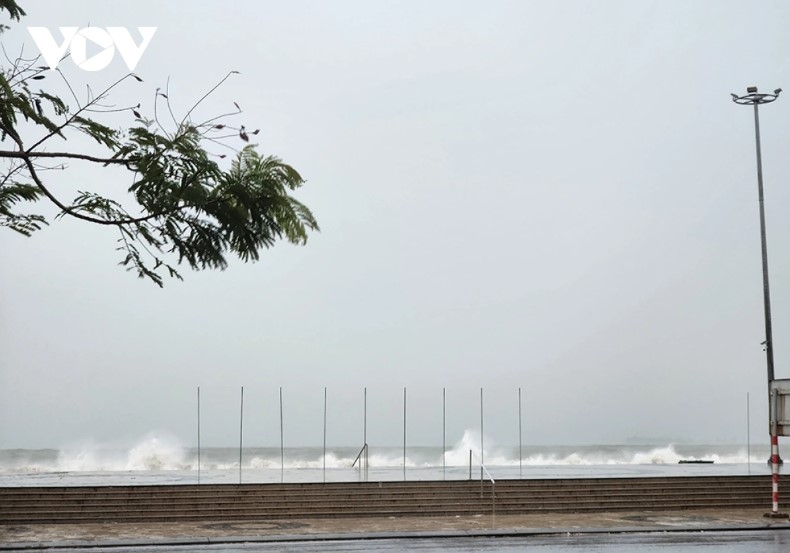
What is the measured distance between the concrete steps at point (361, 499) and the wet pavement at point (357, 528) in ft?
2.28

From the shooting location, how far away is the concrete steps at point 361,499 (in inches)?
899

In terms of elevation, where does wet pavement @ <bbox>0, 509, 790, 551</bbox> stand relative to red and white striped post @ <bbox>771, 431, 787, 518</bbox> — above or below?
below

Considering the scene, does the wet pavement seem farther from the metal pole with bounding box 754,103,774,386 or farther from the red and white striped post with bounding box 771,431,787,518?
the metal pole with bounding box 754,103,774,386

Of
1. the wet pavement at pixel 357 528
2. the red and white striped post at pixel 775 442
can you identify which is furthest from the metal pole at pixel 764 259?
the wet pavement at pixel 357 528

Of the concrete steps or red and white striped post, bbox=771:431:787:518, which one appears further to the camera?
the concrete steps

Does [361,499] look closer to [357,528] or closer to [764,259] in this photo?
[357,528]

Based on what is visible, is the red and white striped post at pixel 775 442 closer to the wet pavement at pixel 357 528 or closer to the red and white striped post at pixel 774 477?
the red and white striped post at pixel 774 477

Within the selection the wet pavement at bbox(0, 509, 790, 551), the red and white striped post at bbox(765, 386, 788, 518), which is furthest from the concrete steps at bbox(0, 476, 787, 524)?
the red and white striped post at bbox(765, 386, 788, 518)

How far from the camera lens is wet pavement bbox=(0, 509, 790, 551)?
18844 millimetres

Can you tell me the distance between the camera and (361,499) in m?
24.1

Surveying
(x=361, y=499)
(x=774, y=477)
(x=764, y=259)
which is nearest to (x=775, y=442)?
(x=774, y=477)

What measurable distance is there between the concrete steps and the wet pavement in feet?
2.28

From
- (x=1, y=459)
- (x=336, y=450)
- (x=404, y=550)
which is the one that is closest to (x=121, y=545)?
(x=404, y=550)

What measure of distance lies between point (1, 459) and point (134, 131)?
8591 centimetres
